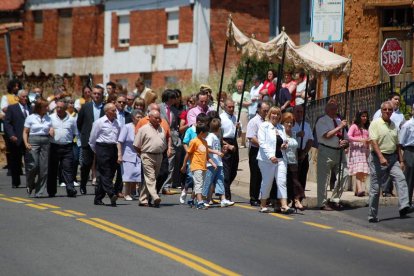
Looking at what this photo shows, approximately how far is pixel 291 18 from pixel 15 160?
2683 cm

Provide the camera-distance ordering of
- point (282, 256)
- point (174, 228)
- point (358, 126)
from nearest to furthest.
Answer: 1. point (282, 256)
2. point (174, 228)
3. point (358, 126)

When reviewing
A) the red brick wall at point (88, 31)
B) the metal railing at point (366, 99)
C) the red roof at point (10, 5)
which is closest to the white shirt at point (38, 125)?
the metal railing at point (366, 99)

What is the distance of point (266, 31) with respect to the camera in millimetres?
53906

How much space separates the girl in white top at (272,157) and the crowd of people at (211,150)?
0.05ft

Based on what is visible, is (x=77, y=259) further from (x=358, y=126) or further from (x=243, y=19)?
(x=243, y=19)

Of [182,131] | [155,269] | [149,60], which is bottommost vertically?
[155,269]

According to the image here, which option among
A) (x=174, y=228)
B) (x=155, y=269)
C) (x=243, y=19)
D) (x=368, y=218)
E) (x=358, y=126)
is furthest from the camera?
(x=243, y=19)

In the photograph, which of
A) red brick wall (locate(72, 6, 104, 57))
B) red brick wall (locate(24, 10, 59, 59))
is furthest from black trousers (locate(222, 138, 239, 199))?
red brick wall (locate(24, 10, 59, 59))

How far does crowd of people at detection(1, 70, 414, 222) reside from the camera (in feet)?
70.3

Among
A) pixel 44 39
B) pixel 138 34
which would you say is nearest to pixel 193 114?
pixel 138 34

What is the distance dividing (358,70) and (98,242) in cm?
1736

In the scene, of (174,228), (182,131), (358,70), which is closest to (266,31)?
(358,70)

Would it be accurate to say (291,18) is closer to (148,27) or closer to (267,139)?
(148,27)

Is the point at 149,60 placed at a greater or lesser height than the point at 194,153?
greater
